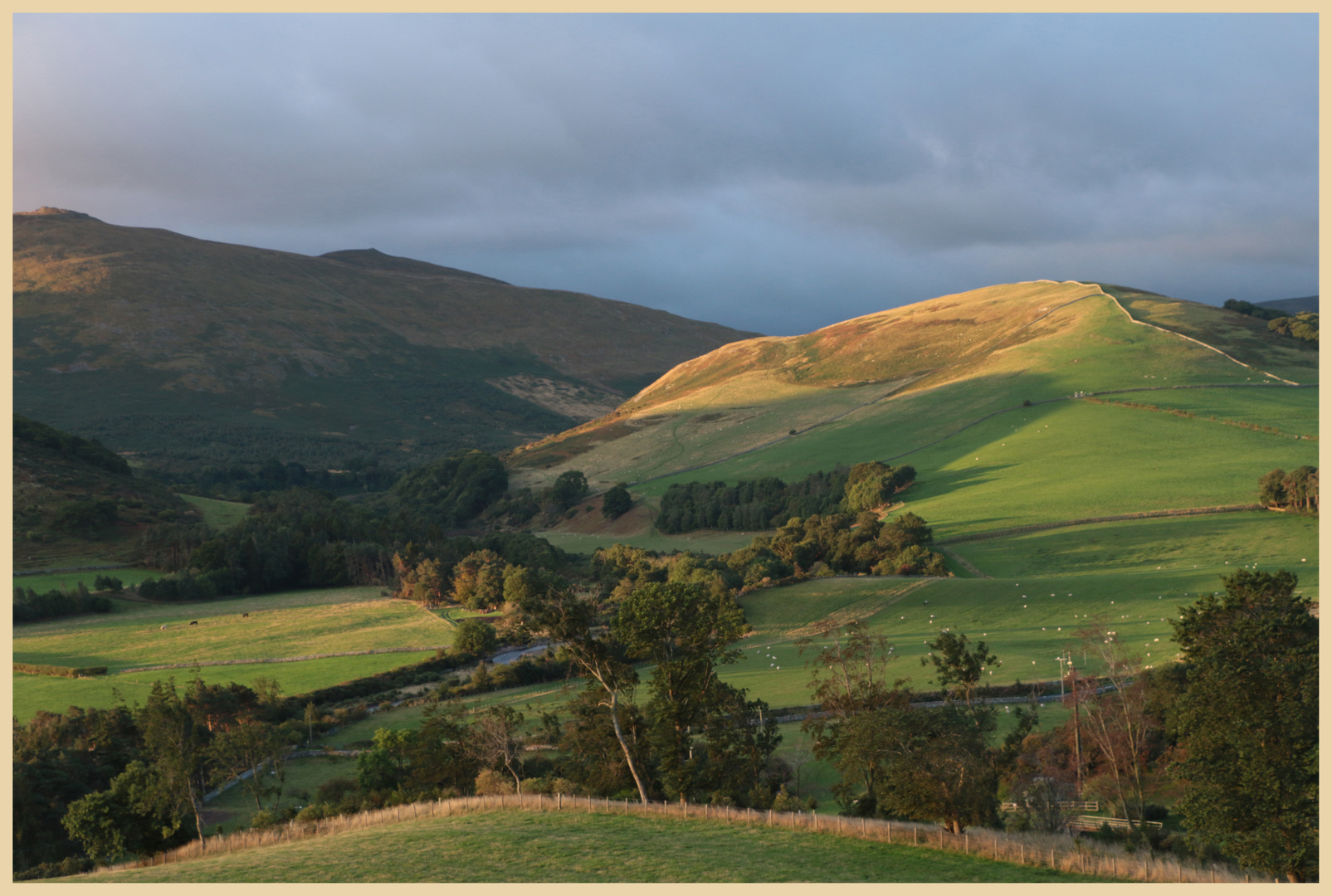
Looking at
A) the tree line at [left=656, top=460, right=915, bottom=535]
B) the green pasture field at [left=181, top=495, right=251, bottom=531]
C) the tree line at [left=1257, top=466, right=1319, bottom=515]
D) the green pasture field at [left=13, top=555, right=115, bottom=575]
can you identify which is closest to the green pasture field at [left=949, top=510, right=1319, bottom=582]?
the tree line at [left=1257, top=466, right=1319, bottom=515]

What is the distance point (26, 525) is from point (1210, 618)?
109 metres

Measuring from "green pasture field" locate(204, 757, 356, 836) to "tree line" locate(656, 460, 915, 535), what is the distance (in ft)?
225

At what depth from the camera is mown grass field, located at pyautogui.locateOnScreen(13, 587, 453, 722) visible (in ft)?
183

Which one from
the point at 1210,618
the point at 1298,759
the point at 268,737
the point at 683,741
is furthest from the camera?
the point at 268,737

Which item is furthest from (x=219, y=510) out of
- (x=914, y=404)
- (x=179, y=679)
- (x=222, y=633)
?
(x=914, y=404)

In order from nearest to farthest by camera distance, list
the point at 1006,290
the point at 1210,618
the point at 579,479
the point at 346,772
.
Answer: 1. the point at 1210,618
2. the point at 346,772
3. the point at 579,479
4. the point at 1006,290

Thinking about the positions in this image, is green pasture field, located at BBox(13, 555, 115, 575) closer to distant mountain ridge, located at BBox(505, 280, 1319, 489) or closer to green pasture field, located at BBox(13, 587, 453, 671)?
green pasture field, located at BBox(13, 587, 453, 671)

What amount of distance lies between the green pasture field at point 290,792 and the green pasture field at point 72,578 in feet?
160

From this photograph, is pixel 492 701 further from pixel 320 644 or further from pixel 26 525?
pixel 26 525

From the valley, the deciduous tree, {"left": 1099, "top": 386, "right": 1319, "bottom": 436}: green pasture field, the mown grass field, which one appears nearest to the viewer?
the deciduous tree

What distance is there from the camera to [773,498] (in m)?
115

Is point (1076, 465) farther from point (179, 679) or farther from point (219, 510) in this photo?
point (219, 510)

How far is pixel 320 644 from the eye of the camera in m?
68.8

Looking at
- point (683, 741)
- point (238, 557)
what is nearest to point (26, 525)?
point (238, 557)
